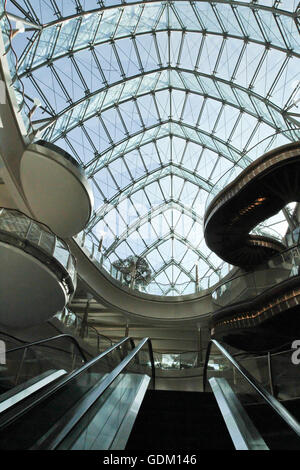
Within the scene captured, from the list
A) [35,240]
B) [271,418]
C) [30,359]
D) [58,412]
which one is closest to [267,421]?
[271,418]

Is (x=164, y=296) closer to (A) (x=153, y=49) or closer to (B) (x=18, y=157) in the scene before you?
(B) (x=18, y=157)

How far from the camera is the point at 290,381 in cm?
604

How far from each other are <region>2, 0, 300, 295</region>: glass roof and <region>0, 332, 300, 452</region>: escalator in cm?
901

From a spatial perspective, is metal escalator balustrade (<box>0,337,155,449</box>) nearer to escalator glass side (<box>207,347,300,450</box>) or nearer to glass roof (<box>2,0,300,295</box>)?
escalator glass side (<box>207,347,300,450</box>)

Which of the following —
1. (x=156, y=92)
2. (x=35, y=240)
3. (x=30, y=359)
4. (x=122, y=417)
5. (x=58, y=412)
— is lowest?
(x=122, y=417)

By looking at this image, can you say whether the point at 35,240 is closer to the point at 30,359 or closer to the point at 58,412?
the point at 30,359

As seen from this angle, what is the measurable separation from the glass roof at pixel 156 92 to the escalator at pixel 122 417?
355 inches

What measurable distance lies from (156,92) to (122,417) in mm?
23492

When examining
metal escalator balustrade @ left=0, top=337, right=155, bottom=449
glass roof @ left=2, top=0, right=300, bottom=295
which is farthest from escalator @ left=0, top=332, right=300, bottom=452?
glass roof @ left=2, top=0, right=300, bottom=295

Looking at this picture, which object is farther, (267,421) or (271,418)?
(267,421)

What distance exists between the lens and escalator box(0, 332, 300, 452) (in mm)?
2701

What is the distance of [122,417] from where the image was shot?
13.5 ft

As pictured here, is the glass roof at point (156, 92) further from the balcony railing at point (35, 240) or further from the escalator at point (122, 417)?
the escalator at point (122, 417)
